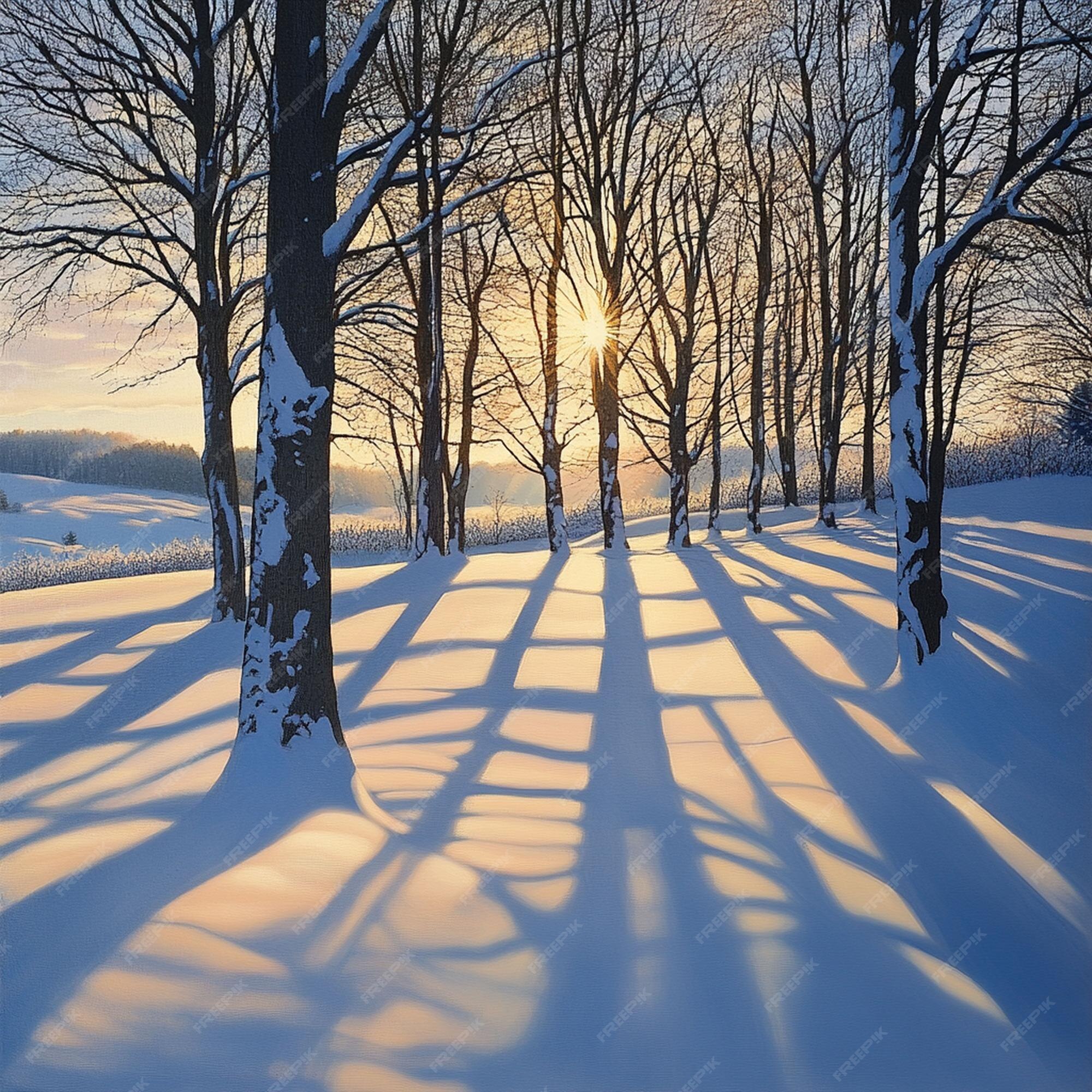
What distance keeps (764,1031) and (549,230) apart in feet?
55.0

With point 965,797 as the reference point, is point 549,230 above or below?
above

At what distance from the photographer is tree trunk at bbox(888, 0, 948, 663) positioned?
6.75m

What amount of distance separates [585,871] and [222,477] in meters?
8.51

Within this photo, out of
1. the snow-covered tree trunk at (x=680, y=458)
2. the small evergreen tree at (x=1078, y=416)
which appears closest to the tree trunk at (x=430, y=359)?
the snow-covered tree trunk at (x=680, y=458)

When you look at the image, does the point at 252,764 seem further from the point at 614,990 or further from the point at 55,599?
the point at 55,599

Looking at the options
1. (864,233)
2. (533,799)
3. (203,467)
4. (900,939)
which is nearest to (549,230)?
(864,233)

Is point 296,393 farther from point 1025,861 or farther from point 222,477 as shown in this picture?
point 222,477

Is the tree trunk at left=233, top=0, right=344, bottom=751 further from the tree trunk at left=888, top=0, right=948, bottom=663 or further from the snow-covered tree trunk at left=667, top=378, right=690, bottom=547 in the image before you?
the snow-covered tree trunk at left=667, top=378, right=690, bottom=547

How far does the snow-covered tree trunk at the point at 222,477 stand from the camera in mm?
10023

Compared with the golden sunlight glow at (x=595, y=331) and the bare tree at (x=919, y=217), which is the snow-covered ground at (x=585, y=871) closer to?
the bare tree at (x=919, y=217)

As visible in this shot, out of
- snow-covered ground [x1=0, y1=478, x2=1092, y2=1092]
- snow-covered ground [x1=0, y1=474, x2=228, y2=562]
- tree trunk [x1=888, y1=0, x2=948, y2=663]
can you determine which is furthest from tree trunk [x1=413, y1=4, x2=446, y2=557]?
snow-covered ground [x1=0, y1=474, x2=228, y2=562]

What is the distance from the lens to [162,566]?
70.0ft

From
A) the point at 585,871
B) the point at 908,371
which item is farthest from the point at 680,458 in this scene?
the point at 585,871

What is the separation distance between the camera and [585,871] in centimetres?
375
